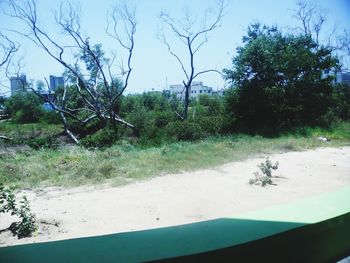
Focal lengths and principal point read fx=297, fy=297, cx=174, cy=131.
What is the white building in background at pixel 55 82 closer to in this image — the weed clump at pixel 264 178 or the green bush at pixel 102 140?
the green bush at pixel 102 140

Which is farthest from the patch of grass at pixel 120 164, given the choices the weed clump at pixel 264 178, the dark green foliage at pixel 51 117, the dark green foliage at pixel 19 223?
the dark green foliage at pixel 51 117

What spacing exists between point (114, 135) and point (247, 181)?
10.9 metres

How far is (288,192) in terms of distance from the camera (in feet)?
15.1

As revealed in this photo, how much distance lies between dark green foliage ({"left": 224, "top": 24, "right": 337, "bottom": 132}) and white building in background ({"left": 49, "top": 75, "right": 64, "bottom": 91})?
10.3 metres

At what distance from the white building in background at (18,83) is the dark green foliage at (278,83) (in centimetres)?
1029

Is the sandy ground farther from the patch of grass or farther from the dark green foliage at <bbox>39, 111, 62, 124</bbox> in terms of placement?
the dark green foliage at <bbox>39, 111, 62, 124</bbox>

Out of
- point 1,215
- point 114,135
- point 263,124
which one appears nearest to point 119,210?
point 1,215

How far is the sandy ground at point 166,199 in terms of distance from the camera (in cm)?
348

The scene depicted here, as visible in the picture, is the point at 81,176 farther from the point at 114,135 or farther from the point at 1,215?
the point at 114,135

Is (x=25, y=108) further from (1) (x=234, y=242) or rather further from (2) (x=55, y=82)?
(1) (x=234, y=242)

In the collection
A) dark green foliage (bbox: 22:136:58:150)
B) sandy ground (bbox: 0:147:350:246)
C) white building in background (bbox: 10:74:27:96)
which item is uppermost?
white building in background (bbox: 10:74:27:96)

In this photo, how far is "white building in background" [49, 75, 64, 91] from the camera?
17.5 m

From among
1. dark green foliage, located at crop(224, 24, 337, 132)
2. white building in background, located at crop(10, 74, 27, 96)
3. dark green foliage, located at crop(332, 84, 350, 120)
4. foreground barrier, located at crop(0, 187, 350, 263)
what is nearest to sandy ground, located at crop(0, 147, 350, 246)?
foreground barrier, located at crop(0, 187, 350, 263)

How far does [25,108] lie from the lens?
1967 centimetres
